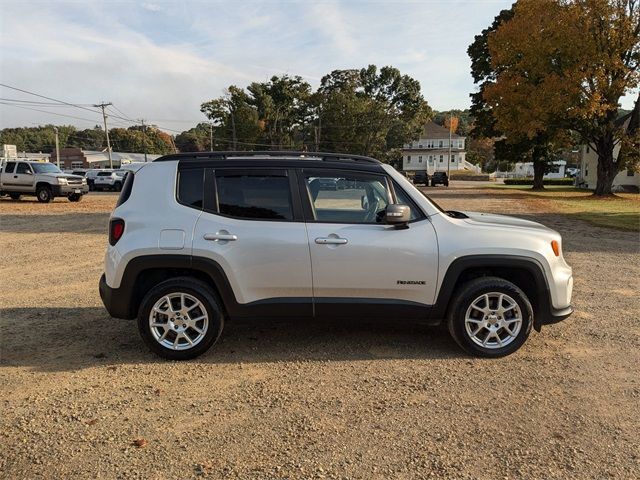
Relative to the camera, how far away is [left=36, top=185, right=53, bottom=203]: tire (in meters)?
23.1

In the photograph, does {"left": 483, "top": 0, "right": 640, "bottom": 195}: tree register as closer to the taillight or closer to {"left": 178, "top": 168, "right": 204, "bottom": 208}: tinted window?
{"left": 178, "top": 168, "right": 204, "bottom": 208}: tinted window

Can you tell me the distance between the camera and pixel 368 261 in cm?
436

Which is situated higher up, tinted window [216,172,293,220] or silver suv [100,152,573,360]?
tinted window [216,172,293,220]

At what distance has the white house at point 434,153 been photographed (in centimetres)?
9500

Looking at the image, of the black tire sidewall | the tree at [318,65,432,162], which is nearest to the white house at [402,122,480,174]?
the tree at [318,65,432,162]

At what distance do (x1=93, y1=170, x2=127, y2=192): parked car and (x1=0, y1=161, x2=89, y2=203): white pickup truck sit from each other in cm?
1526

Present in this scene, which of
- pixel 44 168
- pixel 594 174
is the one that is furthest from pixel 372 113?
pixel 44 168

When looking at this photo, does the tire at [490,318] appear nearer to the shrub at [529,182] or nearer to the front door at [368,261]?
the front door at [368,261]

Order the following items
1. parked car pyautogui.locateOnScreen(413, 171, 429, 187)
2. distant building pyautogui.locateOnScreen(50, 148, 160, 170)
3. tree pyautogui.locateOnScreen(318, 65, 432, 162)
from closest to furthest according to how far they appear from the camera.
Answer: parked car pyautogui.locateOnScreen(413, 171, 429, 187)
tree pyautogui.locateOnScreen(318, 65, 432, 162)
distant building pyautogui.locateOnScreen(50, 148, 160, 170)

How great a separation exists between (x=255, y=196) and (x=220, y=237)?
0.50 meters

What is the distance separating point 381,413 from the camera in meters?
3.54

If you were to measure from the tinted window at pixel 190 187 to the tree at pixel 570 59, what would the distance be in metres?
27.4

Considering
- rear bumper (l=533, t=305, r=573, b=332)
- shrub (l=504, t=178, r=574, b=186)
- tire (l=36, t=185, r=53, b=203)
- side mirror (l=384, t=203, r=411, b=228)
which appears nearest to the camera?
side mirror (l=384, t=203, r=411, b=228)

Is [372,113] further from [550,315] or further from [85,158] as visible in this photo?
[550,315]
